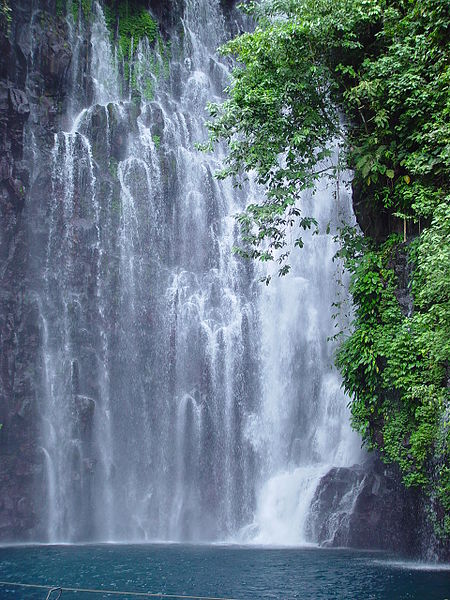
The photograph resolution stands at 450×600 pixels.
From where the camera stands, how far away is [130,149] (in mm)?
24547

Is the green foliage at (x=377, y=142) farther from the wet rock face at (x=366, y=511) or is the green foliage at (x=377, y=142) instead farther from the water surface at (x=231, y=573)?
the wet rock face at (x=366, y=511)

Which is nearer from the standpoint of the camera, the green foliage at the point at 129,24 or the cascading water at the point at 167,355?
the cascading water at the point at 167,355

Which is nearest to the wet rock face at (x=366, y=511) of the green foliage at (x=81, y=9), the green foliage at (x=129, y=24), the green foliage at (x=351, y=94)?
the green foliage at (x=351, y=94)

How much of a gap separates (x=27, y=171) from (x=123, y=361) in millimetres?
7132

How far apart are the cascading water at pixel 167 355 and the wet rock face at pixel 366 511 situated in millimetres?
801

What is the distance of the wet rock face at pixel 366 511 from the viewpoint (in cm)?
1453

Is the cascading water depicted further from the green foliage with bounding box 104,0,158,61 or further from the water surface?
the green foliage with bounding box 104,0,158,61

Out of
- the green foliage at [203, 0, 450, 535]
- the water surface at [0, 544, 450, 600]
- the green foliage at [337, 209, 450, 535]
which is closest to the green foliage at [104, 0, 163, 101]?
the green foliage at [203, 0, 450, 535]

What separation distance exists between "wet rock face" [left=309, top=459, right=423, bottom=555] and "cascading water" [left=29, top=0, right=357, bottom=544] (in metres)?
0.80

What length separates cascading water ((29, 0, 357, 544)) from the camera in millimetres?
20078

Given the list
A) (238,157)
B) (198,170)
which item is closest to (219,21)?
(198,170)

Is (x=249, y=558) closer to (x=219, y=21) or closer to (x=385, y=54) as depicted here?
(x=385, y=54)

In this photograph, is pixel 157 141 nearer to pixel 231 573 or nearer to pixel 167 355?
pixel 167 355

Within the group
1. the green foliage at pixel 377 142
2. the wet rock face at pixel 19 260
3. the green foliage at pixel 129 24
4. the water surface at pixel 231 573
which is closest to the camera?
the water surface at pixel 231 573
